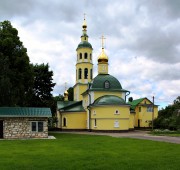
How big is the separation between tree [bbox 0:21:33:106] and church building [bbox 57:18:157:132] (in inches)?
502

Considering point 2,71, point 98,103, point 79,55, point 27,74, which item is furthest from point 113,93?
point 2,71

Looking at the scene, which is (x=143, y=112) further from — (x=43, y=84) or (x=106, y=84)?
(x=43, y=84)

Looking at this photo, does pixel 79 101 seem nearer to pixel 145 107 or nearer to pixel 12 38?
pixel 145 107

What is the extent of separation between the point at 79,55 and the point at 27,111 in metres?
27.7

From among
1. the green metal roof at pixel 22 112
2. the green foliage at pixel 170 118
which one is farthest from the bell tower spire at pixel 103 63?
the green metal roof at pixel 22 112

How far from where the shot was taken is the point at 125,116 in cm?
4275

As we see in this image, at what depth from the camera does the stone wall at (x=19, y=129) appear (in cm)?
2883

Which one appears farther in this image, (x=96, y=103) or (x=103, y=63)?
(x=103, y=63)

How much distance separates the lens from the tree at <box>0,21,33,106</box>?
103ft

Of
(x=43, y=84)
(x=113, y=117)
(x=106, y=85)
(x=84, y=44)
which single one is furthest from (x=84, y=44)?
(x=113, y=117)

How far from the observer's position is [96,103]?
43969 millimetres

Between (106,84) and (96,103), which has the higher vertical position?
(106,84)

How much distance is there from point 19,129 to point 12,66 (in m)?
7.34

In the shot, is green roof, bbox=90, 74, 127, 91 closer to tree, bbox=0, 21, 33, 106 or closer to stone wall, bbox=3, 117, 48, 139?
tree, bbox=0, 21, 33, 106
